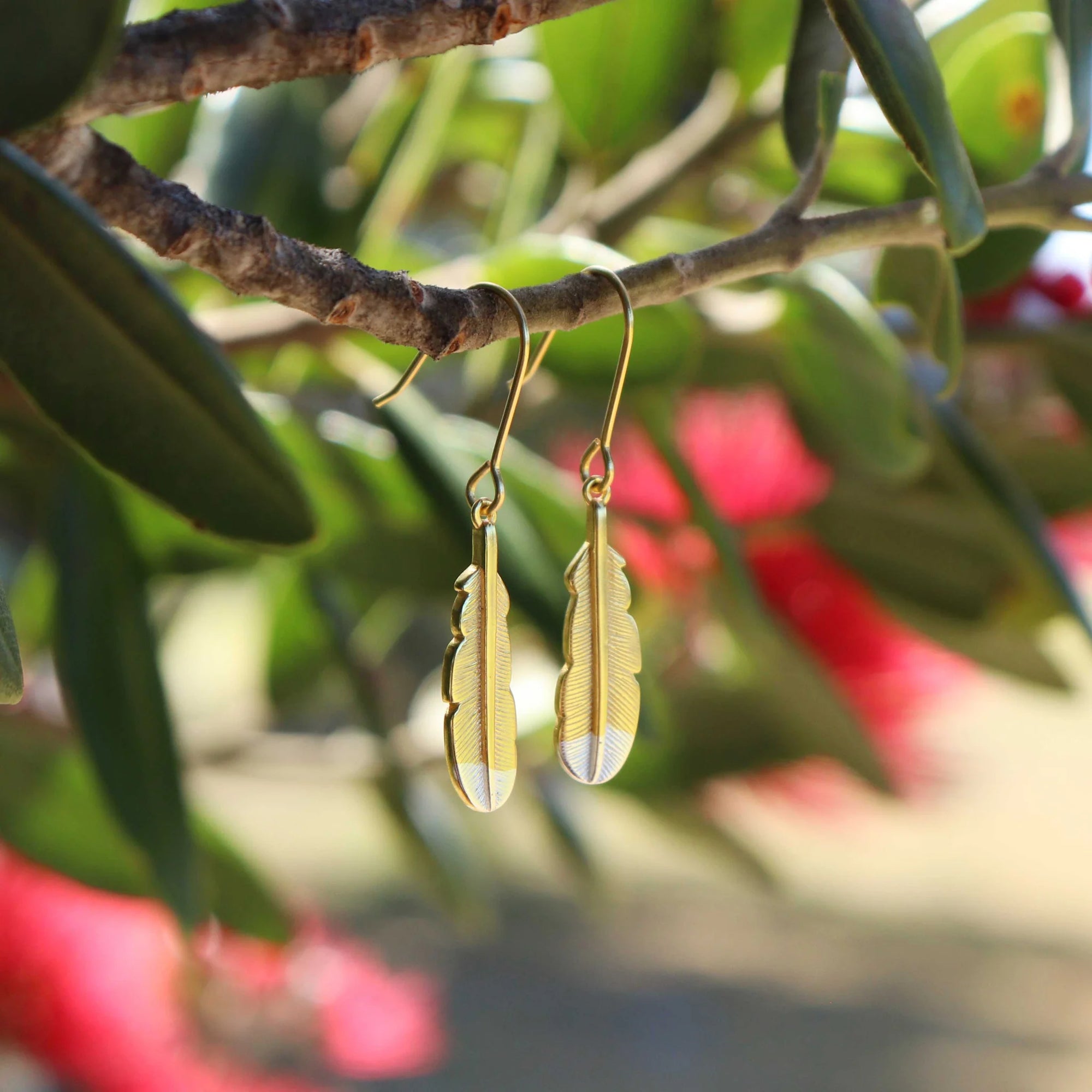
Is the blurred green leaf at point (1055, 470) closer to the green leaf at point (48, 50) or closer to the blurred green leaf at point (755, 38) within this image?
the blurred green leaf at point (755, 38)

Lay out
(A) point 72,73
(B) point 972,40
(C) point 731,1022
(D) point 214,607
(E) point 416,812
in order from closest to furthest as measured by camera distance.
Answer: (A) point 72,73 → (B) point 972,40 → (E) point 416,812 → (D) point 214,607 → (C) point 731,1022

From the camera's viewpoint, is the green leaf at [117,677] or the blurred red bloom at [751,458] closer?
the green leaf at [117,677]

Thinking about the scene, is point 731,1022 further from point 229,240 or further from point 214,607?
point 229,240

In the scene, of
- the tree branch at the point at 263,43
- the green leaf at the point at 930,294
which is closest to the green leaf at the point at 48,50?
the tree branch at the point at 263,43

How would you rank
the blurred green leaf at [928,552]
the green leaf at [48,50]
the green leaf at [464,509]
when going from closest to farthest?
the green leaf at [48,50], the green leaf at [464,509], the blurred green leaf at [928,552]

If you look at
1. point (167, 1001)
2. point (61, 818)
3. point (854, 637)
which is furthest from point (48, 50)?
point (167, 1001)

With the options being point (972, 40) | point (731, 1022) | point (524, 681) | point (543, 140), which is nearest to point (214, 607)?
point (524, 681)

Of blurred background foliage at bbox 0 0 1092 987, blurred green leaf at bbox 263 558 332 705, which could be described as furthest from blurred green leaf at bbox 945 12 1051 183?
blurred green leaf at bbox 263 558 332 705
